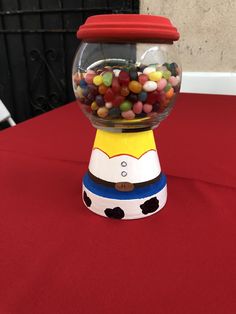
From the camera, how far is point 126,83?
37 cm

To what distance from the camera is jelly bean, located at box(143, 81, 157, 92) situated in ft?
1.23

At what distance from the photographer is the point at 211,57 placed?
1406mm

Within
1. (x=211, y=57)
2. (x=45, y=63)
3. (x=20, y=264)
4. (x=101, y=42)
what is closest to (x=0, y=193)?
(x=20, y=264)

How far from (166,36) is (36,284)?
12.5 inches

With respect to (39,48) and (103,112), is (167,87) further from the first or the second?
(39,48)

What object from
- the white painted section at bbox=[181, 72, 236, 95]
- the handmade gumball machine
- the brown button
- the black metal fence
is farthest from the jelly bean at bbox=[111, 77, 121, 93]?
the black metal fence

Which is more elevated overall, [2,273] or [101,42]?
[101,42]

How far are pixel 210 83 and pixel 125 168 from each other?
1.14 m

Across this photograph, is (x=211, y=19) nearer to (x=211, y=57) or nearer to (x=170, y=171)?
(x=211, y=57)

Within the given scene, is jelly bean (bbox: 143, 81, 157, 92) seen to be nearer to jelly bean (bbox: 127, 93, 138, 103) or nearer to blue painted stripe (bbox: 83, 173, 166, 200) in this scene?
jelly bean (bbox: 127, 93, 138, 103)

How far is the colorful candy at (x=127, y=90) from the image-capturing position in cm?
38

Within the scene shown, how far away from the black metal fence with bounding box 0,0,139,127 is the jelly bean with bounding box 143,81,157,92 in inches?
51.4

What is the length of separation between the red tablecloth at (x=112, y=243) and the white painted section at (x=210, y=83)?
833mm

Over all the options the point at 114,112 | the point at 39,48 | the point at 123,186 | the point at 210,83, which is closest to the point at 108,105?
the point at 114,112
